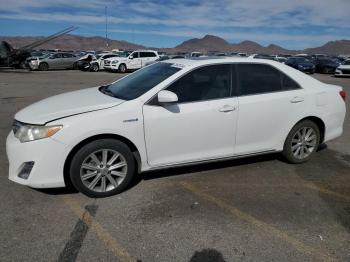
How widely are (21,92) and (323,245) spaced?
13.0 metres

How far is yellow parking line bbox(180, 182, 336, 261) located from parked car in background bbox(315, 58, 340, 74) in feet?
101

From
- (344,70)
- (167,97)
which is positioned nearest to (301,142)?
(167,97)

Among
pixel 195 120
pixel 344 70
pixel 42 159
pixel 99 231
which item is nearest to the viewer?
pixel 99 231

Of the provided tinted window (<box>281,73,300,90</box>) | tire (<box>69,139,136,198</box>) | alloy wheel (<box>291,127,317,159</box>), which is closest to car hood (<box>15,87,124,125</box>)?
tire (<box>69,139,136,198</box>)

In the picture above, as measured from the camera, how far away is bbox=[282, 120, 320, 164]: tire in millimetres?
5266

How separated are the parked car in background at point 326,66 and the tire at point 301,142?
2909 centimetres

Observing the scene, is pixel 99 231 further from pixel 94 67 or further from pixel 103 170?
pixel 94 67

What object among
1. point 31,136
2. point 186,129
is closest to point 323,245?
point 186,129

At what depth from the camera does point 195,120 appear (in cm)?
444

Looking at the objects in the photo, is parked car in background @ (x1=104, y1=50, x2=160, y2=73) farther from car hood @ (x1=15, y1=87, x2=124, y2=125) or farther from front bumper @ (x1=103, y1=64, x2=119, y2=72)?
car hood @ (x1=15, y1=87, x2=124, y2=125)

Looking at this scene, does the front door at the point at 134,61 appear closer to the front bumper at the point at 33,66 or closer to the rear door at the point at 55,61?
the rear door at the point at 55,61

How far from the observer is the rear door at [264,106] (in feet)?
15.8

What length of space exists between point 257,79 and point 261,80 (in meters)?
0.07

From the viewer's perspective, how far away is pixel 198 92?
4.57 metres
